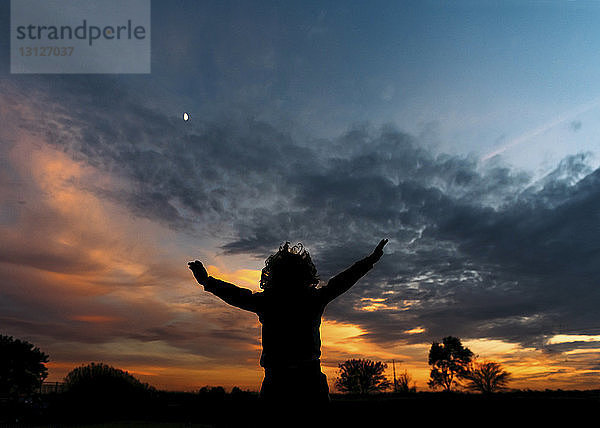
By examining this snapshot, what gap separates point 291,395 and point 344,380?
68.3 meters

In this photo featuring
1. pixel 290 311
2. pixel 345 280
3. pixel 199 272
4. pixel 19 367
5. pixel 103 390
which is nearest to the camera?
pixel 290 311

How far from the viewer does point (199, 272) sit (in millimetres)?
4965

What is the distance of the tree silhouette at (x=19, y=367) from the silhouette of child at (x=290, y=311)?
46.4 metres

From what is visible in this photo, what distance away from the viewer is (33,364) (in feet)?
140

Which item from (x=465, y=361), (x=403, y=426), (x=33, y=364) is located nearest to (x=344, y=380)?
(x=465, y=361)

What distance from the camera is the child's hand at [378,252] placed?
4.99 meters

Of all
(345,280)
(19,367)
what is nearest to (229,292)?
(345,280)

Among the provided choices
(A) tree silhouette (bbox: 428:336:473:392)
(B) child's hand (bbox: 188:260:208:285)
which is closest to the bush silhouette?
(B) child's hand (bbox: 188:260:208:285)

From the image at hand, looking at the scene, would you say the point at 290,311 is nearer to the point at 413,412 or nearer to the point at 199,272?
the point at 199,272

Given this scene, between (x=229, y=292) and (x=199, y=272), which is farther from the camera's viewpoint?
(x=199, y=272)

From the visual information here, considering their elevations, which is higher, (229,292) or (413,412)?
(229,292)

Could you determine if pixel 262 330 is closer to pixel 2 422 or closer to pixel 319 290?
pixel 319 290

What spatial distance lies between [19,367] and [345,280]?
1948 inches

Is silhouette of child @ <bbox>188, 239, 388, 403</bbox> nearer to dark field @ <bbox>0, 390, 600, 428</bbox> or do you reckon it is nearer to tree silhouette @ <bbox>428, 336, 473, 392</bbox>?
dark field @ <bbox>0, 390, 600, 428</bbox>
